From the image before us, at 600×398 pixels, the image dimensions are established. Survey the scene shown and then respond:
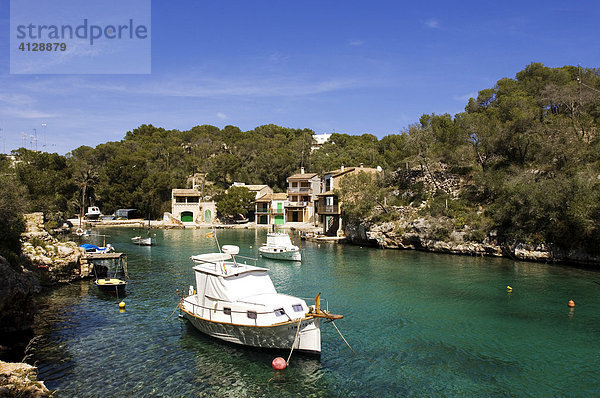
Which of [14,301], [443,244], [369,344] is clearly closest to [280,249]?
[443,244]

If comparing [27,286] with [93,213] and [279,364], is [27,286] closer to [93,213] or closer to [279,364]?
A: [279,364]

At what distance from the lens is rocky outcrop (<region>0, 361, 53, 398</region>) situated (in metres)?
11.2

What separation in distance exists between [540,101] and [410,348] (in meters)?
56.9

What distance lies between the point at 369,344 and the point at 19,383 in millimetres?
13680

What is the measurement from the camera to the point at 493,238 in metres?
43.1

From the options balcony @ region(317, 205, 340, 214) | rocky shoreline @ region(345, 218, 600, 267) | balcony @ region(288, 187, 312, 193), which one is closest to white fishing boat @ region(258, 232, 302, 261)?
rocky shoreline @ region(345, 218, 600, 267)

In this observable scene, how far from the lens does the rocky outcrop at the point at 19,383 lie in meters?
11.2

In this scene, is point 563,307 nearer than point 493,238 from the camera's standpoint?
Yes

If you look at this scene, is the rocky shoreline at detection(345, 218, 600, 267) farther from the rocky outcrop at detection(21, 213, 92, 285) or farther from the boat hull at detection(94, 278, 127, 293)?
the rocky outcrop at detection(21, 213, 92, 285)

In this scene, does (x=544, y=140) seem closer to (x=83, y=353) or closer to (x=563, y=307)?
(x=563, y=307)

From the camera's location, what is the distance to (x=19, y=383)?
37.9 feet

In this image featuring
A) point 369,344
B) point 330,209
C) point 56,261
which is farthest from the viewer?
point 330,209

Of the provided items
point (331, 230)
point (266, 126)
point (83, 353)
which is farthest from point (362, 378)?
point (266, 126)

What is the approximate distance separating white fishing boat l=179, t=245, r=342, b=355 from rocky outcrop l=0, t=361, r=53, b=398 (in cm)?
737
